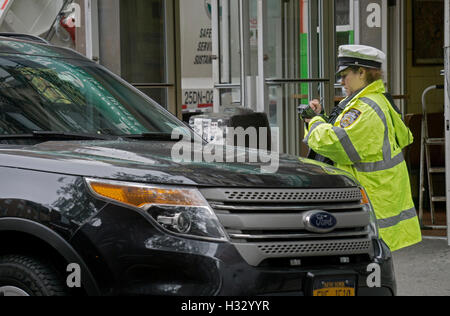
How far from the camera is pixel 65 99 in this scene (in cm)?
482

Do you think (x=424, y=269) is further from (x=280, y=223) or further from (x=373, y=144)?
(x=280, y=223)

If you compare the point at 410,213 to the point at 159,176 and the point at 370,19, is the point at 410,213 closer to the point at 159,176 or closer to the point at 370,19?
the point at 159,176

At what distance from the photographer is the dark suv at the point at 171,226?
3.69m

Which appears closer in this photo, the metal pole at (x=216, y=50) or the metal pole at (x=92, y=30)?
the metal pole at (x=92, y=30)

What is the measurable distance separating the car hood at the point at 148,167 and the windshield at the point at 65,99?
0.31 meters

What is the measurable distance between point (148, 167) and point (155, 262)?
0.46 meters

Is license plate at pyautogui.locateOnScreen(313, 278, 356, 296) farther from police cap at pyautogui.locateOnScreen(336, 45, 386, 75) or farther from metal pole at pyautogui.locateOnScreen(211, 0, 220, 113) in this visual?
metal pole at pyautogui.locateOnScreen(211, 0, 220, 113)

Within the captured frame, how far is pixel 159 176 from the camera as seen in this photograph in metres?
3.84

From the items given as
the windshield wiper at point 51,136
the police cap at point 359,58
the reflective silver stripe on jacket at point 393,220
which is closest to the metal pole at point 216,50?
the police cap at point 359,58

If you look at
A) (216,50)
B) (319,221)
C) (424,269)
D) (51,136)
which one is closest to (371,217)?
(319,221)

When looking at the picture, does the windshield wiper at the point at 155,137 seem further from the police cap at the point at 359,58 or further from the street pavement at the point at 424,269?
the street pavement at the point at 424,269
